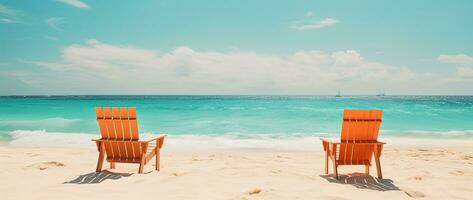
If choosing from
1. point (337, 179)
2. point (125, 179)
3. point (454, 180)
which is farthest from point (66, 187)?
point (454, 180)

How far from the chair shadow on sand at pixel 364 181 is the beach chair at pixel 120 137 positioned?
316 centimetres

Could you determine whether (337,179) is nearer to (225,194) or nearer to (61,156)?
(225,194)

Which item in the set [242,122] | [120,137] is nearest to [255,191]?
[120,137]

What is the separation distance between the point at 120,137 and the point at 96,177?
74cm

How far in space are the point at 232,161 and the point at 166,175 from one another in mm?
2058

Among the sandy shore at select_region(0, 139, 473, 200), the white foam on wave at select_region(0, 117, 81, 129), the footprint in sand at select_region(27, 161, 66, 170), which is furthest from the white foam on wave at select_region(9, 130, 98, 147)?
the footprint in sand at select_region(27, 161, 66, 170)

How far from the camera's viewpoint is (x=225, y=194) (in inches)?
164

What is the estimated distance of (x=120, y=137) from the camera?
5.45 metres

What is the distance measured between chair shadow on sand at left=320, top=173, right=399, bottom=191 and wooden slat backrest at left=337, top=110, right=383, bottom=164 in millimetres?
254

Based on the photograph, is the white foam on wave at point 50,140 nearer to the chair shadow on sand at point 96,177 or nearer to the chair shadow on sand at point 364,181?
the chair shadow on sand at point 96,177

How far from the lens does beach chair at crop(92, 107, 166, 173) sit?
5.34 metres

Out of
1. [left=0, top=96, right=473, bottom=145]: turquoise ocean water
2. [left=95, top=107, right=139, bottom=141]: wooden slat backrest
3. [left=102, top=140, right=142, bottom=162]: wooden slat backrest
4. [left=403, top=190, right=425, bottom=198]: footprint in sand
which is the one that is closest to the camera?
[left=403, top=190, right=425, bottom=198]: footprint in sand

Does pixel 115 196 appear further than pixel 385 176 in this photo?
No

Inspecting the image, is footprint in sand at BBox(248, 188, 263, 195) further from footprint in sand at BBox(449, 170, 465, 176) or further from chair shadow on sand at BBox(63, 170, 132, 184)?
footprint in sand at BBox(449, 170, 465, 176)
